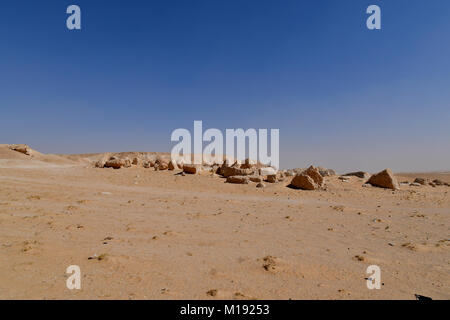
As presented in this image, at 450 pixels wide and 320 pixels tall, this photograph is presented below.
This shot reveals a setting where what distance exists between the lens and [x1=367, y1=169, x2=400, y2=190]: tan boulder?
14078 mm

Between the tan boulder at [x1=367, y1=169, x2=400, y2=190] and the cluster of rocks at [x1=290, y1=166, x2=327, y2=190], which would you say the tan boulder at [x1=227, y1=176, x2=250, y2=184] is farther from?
the tan boulder at [x1=367, y1=169, x2=400, y2=190]

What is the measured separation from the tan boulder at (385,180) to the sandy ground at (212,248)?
5.18 metres

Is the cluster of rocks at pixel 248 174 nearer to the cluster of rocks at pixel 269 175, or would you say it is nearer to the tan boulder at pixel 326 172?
the cluster of rocks at pixel 269 175

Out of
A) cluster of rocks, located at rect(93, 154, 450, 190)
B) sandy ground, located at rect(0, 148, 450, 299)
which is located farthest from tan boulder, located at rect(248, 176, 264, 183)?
sandy ground, located at rect(0, 148, 450, 299)

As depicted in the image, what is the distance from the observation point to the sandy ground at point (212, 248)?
2975mm

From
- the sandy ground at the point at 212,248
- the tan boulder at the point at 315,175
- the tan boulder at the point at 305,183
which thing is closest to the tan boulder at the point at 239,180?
the tan boulder at the point at 305,183

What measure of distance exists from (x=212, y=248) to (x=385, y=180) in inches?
515

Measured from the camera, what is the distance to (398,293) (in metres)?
3.02

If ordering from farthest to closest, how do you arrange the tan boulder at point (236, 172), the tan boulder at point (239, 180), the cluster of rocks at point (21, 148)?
the cluster of rocks at point (21, 148), the tan boulder at point (236, 172), the tan boulder at point (239, 180)

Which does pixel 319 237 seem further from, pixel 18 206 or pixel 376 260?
pixel 18 206

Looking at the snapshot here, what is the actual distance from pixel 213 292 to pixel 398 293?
2.06m

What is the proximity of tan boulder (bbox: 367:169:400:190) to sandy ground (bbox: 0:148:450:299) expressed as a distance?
5182 millimetres
